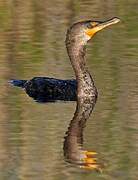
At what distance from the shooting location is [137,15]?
2147cm

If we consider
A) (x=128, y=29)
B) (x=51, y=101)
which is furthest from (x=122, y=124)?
(x=128, y=29)

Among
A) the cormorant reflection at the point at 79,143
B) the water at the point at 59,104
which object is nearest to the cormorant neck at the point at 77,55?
the water at the point at 59,104

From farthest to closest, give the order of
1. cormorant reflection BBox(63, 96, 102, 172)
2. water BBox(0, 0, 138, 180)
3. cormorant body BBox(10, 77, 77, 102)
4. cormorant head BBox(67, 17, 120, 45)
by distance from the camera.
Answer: cormorant head BBox(67, 17, 120, 45) → cormorant body BBox(10, 77, 77, 102) → cormorant reflection BBox(63, 96, 102, 172) → water BBox(0, 0, 138, 180)

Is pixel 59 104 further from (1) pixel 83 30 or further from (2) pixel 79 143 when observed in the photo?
(2) pixel 79 143

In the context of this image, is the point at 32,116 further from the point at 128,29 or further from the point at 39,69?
the point at 128,29

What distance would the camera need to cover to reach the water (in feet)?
34.8

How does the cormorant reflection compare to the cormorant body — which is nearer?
the cormorant reflection

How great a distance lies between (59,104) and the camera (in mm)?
13617

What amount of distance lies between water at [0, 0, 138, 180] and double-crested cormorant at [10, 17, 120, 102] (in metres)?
0.15

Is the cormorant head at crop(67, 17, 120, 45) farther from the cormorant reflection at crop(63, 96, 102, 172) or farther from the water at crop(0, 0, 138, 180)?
the cormorant reflection at crop(63, 96, 102, 172)

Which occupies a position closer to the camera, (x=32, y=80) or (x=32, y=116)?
(x=32, y=116)

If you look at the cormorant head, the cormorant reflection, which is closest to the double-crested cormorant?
the cormorant head

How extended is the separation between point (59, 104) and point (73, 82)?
1.12 meters

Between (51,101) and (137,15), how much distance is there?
7857mm
